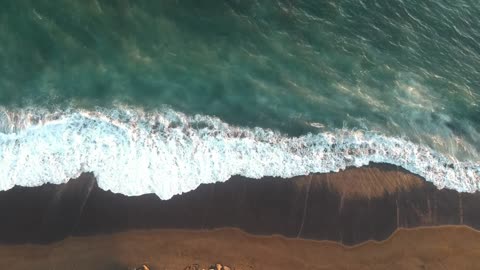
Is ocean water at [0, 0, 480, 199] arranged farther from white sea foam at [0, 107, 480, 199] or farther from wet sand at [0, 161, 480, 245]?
wet sand at [0, 161, 480, 245]

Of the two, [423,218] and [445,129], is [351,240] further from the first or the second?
[445,129]

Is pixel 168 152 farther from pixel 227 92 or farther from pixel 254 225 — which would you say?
pixel 254 225

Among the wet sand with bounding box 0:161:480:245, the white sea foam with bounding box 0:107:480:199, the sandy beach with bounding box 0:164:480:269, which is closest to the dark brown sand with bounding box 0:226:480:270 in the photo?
the sandy beach with bounding box 0:164:480:269

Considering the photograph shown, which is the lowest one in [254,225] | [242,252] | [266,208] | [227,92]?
[242,252]

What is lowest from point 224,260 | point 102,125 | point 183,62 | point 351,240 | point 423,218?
point 224,260

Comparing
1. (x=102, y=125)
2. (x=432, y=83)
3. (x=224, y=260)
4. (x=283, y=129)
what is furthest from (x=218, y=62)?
(x=432, y=83)

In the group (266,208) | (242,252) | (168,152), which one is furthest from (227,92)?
(242,252)

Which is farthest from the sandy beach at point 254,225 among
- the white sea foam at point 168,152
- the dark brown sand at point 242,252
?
the white sea foam at point 168,152
